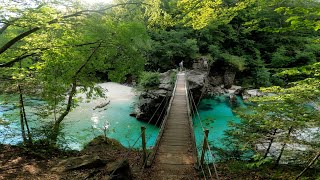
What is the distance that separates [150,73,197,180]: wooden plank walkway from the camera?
473 centimetres

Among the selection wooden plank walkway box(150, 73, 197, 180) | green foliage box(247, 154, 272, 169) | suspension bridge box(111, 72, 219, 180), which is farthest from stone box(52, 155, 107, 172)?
green foliage box(247, 154, 272, 169)

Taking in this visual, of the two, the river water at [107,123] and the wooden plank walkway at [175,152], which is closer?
the wooden plank walkway at [175,152]

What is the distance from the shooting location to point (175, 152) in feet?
18.4

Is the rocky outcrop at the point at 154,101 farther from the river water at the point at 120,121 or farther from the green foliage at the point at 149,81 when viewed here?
the river water at the point at 120,121

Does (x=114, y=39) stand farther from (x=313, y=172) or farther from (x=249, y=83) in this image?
(x=249, y=83)

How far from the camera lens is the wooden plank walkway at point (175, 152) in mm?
4734

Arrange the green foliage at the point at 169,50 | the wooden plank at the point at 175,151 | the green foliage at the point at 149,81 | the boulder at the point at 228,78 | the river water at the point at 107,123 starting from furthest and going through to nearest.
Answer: the boulder at the point at 228,78
the green foliage at the point at 169,50
the green foliage at the point at 149,81
the river water at the point at 107,123
the wooden plank at the point at 175,151

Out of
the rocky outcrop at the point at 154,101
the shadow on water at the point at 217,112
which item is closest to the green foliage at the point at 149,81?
the rocky outcrop at the point at 154,101

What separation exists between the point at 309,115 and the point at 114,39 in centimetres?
475

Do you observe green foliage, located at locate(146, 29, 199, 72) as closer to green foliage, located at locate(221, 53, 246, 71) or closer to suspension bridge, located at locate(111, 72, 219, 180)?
green foliage, located at locate(221, 53, 246, 71)

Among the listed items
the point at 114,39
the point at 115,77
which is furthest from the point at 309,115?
the point at 115,77

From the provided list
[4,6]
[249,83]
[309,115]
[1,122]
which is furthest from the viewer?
[249,83]

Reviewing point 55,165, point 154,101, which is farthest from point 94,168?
point 154,101

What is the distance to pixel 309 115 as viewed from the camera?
390cm
